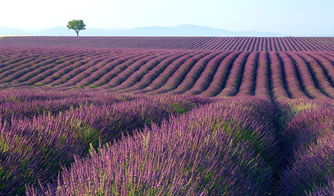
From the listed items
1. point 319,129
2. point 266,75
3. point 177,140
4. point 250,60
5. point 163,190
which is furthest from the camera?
point 250,60

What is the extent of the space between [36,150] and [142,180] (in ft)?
5.46

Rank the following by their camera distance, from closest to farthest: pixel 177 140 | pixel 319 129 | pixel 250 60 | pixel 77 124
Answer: pixel 177 140, pixel 77 124, pixel 319 129, pixel 250 60

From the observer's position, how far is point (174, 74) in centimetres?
2784

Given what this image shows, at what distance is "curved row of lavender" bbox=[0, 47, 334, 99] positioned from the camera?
2339cm

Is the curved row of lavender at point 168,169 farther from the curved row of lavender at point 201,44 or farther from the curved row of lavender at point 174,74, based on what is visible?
the curved row of lavender at point 201,44

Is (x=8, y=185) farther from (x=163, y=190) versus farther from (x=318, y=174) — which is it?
(x=318, y=174)

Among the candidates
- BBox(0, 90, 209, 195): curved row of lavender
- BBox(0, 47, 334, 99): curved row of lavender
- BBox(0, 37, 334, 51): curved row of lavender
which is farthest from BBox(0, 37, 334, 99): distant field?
BBox(0, 37, 334, 51): curved row of lavender

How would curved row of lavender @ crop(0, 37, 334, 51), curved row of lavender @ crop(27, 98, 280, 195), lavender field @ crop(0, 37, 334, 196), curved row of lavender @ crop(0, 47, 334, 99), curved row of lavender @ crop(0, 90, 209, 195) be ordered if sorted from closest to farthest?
1. curved row of lavender @ crop(27, 98, 280, 195)
2. lavender field @ crop(0, 37, 334, 196)
3. curved row of lavender @ crop(0, 90, 209, 195)
4. curved row of lavender @ crop(0, 47, 334, 99)
5. curved row of lavender @ crop(0, 37, 334, 51)

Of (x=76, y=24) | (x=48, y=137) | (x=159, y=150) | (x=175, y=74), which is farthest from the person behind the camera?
(x=76, y=24)

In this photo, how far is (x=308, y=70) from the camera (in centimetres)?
2845

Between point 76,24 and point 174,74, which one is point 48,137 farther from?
point 76,24

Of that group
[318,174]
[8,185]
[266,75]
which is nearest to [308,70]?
[266,75]

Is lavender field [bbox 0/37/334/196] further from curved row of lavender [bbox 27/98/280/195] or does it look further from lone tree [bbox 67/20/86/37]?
lone tree [bbox 67/20/86/37]

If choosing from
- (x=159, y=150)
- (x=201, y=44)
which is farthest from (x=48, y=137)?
(x=201, y=44)
